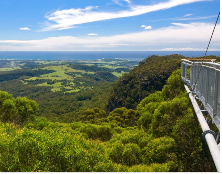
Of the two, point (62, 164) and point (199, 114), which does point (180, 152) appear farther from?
point (62, 164)

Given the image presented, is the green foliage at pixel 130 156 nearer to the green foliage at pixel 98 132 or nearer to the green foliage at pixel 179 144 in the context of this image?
the green foliage at pixel 179 144

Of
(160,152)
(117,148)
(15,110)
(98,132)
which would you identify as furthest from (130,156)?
(15,110)

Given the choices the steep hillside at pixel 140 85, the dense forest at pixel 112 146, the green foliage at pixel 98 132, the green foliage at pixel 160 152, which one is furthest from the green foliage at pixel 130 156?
the steep hillside at pixel 140 85

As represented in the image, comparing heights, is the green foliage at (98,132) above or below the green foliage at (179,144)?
below

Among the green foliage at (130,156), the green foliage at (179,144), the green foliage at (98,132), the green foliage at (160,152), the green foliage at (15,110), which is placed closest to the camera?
the green foliage at (179,144)

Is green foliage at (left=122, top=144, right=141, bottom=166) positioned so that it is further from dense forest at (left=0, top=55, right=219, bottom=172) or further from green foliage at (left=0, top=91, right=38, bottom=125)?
green foliage at (left=0, top=91, right=38, bottom=125)

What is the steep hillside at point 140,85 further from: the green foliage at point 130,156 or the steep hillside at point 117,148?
the green foliage at point 130,156

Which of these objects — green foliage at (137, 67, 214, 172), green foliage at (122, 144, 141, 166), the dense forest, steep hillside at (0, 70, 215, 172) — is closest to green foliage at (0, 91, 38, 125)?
the dense forest

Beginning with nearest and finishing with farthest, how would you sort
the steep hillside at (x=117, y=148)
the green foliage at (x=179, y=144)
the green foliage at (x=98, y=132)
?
1. the steep hillside at (x=117, y=148)
2. the green foliage at (x=179, y=144)
3. the green foliage at (x=98, y=132)

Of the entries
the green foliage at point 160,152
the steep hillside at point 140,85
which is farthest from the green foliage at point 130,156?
the steep hillside at point 140,85

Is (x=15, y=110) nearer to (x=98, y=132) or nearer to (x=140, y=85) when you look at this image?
(x=98, y=132)

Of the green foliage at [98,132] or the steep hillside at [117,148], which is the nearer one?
the steep hillside at [117,148]

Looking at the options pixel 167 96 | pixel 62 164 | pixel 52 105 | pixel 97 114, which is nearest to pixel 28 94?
pixel 52 105

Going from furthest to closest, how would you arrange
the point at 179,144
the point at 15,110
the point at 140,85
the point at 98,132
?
the point at 140,85, the point at 15,110, the point at 98,132, the point at 179,144
